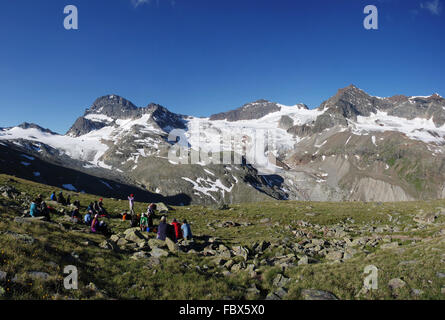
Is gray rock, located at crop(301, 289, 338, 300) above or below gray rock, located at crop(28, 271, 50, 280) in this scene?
below

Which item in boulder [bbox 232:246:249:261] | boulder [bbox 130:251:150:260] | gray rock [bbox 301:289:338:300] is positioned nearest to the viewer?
gray rock [bbox 301:289:338:300]

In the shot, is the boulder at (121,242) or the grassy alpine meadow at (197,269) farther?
the boulder at (121,242)

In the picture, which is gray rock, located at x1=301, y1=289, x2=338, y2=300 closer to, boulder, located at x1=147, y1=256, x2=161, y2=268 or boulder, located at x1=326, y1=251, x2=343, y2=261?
boulder, located at x1=326, y1=251, x2=343, y2=261

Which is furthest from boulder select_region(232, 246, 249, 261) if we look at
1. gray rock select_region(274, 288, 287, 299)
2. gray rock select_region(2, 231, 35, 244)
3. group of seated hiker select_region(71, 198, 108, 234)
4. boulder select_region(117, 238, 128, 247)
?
gray rock select_region(2, 231, 35, 244)

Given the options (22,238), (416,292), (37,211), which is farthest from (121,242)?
(416,292)

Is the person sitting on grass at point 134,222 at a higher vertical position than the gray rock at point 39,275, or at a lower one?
lower

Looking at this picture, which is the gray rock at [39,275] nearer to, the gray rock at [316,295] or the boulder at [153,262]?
the boulder at [153,262]

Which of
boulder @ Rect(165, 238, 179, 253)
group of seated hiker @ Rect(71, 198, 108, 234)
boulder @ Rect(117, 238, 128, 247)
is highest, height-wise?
group of seated hiker @ Rect(71, 198, 108, 234)

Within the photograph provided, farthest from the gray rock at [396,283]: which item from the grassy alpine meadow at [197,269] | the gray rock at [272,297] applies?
the gray rock at [272,297]

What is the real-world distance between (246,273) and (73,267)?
919 cm

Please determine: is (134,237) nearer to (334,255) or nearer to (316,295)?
(316,295)

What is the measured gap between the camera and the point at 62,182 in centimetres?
15025

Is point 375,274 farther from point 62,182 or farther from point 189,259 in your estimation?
point 62,182
